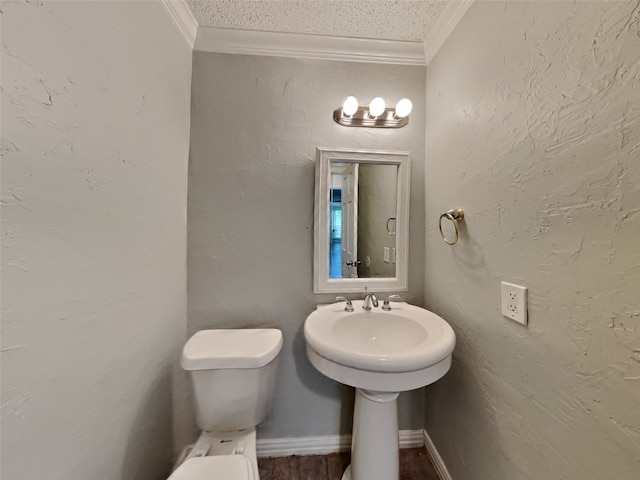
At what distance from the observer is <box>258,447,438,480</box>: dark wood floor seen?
1184mm

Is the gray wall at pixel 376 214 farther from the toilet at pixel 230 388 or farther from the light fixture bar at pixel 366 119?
the toilet at pixel 230 388

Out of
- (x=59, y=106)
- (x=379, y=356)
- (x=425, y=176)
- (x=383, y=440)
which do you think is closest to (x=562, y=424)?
(x=379, y=356)

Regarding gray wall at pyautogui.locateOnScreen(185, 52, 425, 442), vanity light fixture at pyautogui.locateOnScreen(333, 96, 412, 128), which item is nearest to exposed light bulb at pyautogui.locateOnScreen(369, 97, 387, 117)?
vanity light fixture at pyautogui.locateOnScreen(333, 96, 412, 128)

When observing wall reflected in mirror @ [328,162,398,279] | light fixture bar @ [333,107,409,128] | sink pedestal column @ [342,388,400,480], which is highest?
light fixture bar @ [333,107,409,128]

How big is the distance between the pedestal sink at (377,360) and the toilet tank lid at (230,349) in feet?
0.62

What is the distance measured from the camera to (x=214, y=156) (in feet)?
4.07

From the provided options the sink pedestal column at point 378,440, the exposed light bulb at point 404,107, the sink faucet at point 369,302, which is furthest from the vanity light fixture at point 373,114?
the sink pedestal column at point 378,440

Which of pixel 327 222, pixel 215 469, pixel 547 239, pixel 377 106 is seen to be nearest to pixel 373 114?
pixel 377 106

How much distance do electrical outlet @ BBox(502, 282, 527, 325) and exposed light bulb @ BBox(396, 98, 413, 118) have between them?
892 millimetres

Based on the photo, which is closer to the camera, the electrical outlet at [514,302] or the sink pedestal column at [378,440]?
the electrical outlet at [514,302]

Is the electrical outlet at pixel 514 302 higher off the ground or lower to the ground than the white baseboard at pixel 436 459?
higher

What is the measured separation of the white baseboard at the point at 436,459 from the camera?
3.72 feet

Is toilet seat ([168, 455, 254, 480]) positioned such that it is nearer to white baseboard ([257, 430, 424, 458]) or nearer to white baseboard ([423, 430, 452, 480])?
white baseboard ([257, 430, 424, 458])

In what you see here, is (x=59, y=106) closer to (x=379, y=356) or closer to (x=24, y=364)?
(x=24, y=364)
